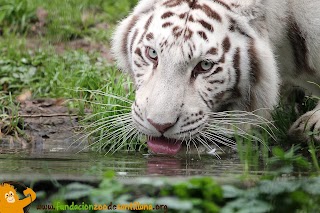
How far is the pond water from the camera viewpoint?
3593mm

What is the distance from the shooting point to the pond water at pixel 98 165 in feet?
11.8

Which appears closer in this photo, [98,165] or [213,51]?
[98,165]

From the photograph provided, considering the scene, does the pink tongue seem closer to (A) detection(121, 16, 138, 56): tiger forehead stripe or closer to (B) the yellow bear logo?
(A) detection(121, 16, 138, 56): tiger forehead stripe

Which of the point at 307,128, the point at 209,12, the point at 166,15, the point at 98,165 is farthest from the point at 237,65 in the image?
the point at 98,165

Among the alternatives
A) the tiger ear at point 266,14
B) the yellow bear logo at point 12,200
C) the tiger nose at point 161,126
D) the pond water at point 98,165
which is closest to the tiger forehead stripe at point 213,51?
the tiger ear at point 266,14

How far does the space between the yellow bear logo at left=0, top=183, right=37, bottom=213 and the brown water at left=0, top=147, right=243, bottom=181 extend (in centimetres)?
9

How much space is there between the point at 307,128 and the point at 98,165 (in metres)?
1.55

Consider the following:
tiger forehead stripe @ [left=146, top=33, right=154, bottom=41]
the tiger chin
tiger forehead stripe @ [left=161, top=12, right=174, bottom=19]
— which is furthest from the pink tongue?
tiger forehead stripe @ [left=161, top=12, right=174, bottom=19]

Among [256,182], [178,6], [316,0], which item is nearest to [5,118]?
[178,6]

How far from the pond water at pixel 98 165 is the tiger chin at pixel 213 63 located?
0.16 meters

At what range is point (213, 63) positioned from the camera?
15.5 feet

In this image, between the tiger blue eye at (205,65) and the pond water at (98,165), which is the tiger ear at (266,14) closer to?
the tiger blue eye at (205,65)
